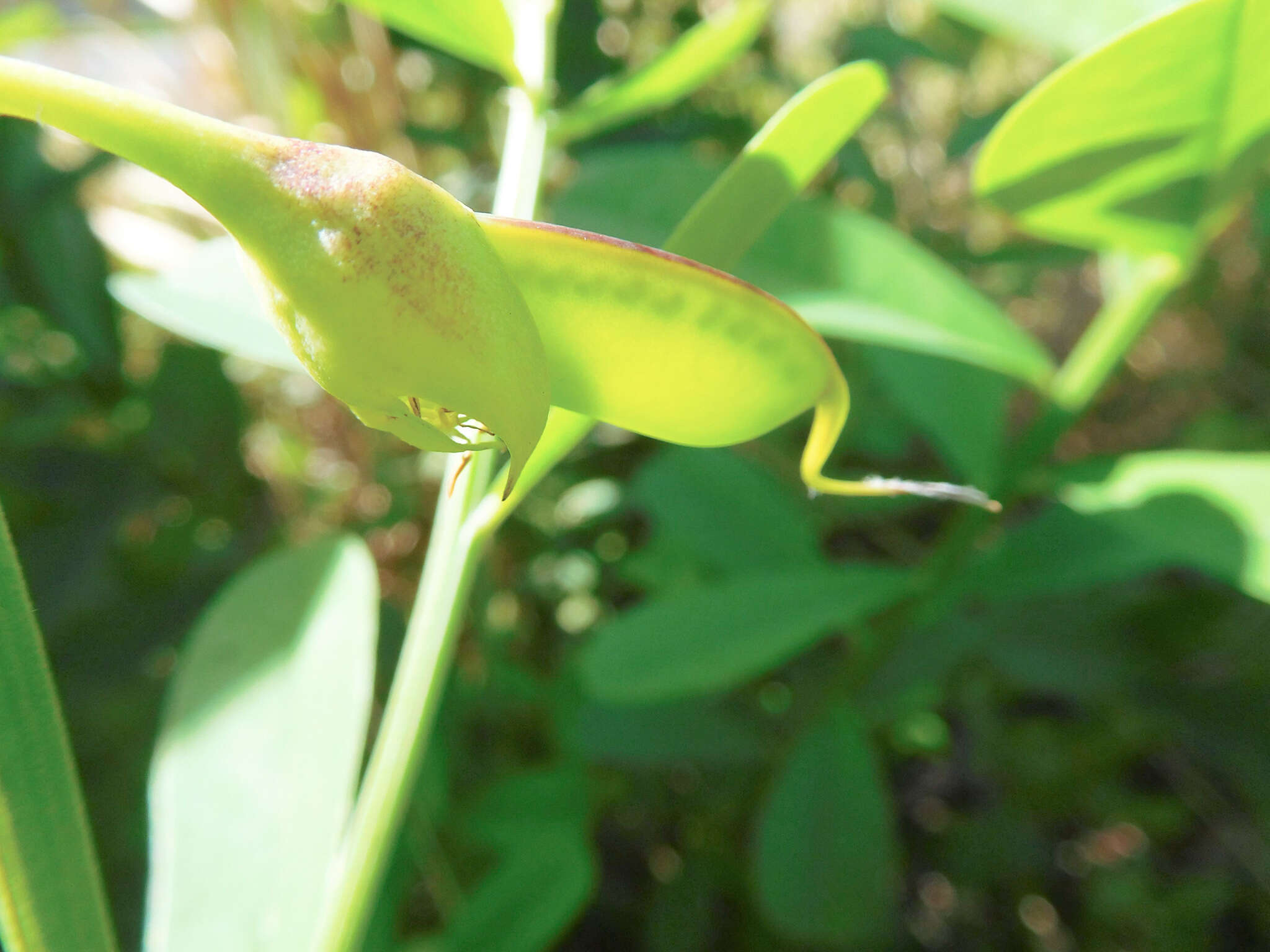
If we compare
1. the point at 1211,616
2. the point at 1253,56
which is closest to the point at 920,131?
the point at 1211,616

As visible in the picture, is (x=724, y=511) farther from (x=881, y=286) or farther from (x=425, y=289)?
(x=425, y=289)

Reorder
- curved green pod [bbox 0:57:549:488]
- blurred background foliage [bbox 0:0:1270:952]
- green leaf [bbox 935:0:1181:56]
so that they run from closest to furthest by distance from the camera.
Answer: curved green pod [bbox 0:57:549:488]
green leaf [bbox 935:0:1181:56]
blurred background foliage [bbox 0:0:1270:952]

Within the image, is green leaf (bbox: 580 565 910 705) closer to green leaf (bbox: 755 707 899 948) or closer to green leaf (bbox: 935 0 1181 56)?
green leaf (bbox: 755 707 899 948)

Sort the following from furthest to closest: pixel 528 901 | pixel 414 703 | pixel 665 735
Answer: pixel 665 735
pixel 528 901
pixel 414 703

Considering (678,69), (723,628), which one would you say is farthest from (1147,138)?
(723,628)

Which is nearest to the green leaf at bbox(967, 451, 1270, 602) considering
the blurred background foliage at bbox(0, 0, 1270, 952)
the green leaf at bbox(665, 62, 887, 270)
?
the blurred background foliage at bbox(0, 0, 1270, 952)

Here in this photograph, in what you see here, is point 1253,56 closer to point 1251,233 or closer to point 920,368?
point 920,368
